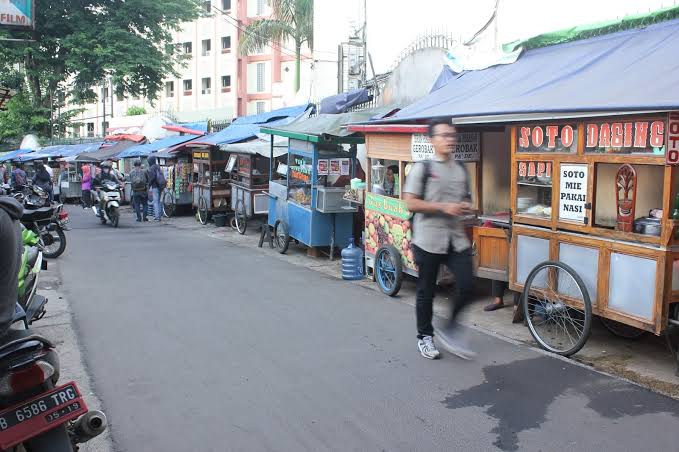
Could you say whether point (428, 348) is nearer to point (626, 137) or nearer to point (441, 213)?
point (441, 213)

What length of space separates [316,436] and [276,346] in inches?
77.7

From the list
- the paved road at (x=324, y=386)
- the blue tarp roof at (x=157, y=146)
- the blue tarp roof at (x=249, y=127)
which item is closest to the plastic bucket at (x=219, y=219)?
the blue tarp roof at (x=249, y=127)

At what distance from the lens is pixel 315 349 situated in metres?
5.88

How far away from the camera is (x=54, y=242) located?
38.3 feet

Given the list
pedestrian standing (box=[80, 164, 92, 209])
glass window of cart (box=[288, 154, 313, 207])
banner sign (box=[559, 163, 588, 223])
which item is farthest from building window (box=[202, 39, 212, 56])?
banner sign (box=[559, 163, 588, 223])

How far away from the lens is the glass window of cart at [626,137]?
508 cm

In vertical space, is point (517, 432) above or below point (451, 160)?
below

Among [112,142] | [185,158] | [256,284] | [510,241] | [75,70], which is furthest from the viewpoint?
[112,142]

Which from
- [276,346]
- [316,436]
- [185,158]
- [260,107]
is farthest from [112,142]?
[316,436]

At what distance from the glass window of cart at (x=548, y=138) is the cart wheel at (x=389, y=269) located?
2.39 m

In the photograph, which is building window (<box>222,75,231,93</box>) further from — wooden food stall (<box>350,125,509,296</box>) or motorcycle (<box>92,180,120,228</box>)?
wooden food stall (<box>350,125,509,296</box>)

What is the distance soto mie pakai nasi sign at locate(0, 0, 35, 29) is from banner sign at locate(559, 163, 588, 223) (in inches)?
377

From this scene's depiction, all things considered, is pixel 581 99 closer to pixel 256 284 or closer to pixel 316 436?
pixel 316 436

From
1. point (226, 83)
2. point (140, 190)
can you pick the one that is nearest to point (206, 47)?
point (226, 83)
